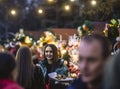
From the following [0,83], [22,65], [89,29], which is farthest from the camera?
[89,29]

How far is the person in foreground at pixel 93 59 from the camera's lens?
9.03 feet

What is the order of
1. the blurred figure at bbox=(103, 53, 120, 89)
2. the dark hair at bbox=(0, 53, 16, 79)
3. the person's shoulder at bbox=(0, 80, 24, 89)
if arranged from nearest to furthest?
the blurred figure at bbox=(103, 53, 120, 89)
the person's shoulder at bbox=(0, 80, 24, 89)
the dark hair at bbox=(0, 53, 16, 79)

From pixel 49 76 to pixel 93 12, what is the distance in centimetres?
2346

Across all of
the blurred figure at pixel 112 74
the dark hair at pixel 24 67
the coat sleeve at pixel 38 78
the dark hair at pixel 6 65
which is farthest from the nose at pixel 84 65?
the coat sleeve at pixel 38 78

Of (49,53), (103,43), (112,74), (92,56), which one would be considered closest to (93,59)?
(92,56)

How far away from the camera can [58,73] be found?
24.7 feet

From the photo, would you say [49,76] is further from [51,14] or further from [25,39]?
[51,14]

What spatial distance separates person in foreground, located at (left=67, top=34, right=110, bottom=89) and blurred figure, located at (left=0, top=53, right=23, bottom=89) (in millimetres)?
687

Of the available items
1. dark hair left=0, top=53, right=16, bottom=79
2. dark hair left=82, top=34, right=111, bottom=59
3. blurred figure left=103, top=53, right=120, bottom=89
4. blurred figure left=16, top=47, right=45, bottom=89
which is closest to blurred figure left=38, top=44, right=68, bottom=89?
blurred figure left=16, top=47, right=45, bottom=89

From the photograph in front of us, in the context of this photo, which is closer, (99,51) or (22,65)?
(99,51)

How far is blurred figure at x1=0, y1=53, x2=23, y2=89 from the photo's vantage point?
3.30 metres

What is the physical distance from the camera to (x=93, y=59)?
2809 mm

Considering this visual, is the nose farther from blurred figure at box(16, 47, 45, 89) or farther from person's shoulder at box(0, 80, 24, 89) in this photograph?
blurred figure at box(16, 47, 45, 89)

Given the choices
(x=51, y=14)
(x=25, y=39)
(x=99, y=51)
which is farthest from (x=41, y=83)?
(x=51, y=14)
